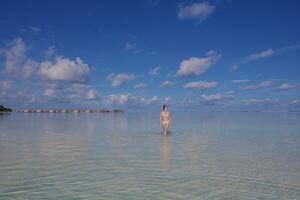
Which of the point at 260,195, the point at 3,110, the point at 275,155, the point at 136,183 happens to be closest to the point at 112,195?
the point at 136,183

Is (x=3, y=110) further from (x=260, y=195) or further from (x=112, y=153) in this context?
(x=260, y=195)

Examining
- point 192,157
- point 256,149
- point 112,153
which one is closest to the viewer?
point 192,157

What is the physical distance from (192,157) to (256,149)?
17.5ft

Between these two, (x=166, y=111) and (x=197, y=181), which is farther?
(x=166, y=111)

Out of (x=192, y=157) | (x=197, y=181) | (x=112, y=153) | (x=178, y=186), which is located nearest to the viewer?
(x=178, y=186)

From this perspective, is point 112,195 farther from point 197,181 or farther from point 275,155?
point 275,155

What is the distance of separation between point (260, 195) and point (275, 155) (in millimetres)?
8221

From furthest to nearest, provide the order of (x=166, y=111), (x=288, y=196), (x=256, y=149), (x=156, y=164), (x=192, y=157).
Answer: (x=166, y=111), (x=256, y=149), (x=192, y=157), (x=156, y=164), (x=288, y=196)

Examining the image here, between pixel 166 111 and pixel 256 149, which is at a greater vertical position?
pixel 166 111

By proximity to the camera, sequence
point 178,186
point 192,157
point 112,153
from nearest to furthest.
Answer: point 178,186 < point 192,157 < point 112,153

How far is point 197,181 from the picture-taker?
10.8 metres

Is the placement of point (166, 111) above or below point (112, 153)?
above

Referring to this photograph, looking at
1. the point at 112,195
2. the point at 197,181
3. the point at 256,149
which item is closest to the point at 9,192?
the point at 112,195

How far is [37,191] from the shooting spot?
9.44 m
